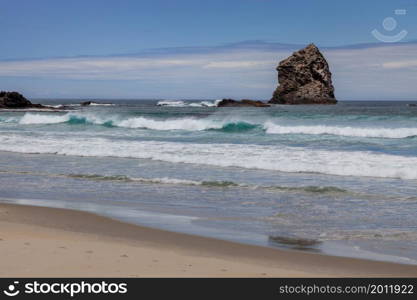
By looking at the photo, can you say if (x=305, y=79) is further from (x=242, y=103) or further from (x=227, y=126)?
(x=227, y=126)

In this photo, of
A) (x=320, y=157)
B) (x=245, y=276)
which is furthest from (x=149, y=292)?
(x=320, y=157)

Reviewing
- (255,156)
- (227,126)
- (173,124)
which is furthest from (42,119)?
(255,156)

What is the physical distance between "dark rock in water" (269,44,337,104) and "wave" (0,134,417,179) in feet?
258

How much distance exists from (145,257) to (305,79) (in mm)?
95550

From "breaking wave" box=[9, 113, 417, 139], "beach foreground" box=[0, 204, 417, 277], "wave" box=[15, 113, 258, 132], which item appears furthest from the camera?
"wave" box=[15, 113, 258, 132]

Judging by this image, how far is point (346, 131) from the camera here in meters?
27.6

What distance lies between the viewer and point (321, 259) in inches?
245

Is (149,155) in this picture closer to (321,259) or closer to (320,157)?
(320,157)

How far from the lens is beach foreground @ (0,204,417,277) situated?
546 centimetres

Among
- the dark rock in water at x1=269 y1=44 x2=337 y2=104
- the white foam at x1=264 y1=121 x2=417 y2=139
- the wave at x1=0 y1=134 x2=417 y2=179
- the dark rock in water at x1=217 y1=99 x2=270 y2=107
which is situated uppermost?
the dark rock in water at x1=269 y1=44 x2=337 y2=104

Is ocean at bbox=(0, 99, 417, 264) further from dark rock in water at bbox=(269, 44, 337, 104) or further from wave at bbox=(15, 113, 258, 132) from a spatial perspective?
dark rock in water at bbox=(269, 44, 337, 104)

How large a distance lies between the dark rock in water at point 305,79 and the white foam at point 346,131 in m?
68.1

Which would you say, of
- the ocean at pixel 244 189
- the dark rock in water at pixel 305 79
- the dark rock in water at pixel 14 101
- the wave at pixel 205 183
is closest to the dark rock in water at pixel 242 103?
the dark rock in water at pixel 305 79

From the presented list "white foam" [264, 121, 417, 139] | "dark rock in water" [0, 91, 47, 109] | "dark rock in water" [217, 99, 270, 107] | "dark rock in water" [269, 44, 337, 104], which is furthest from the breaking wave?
"dark rock in water" [269, 44, 337, 104]
